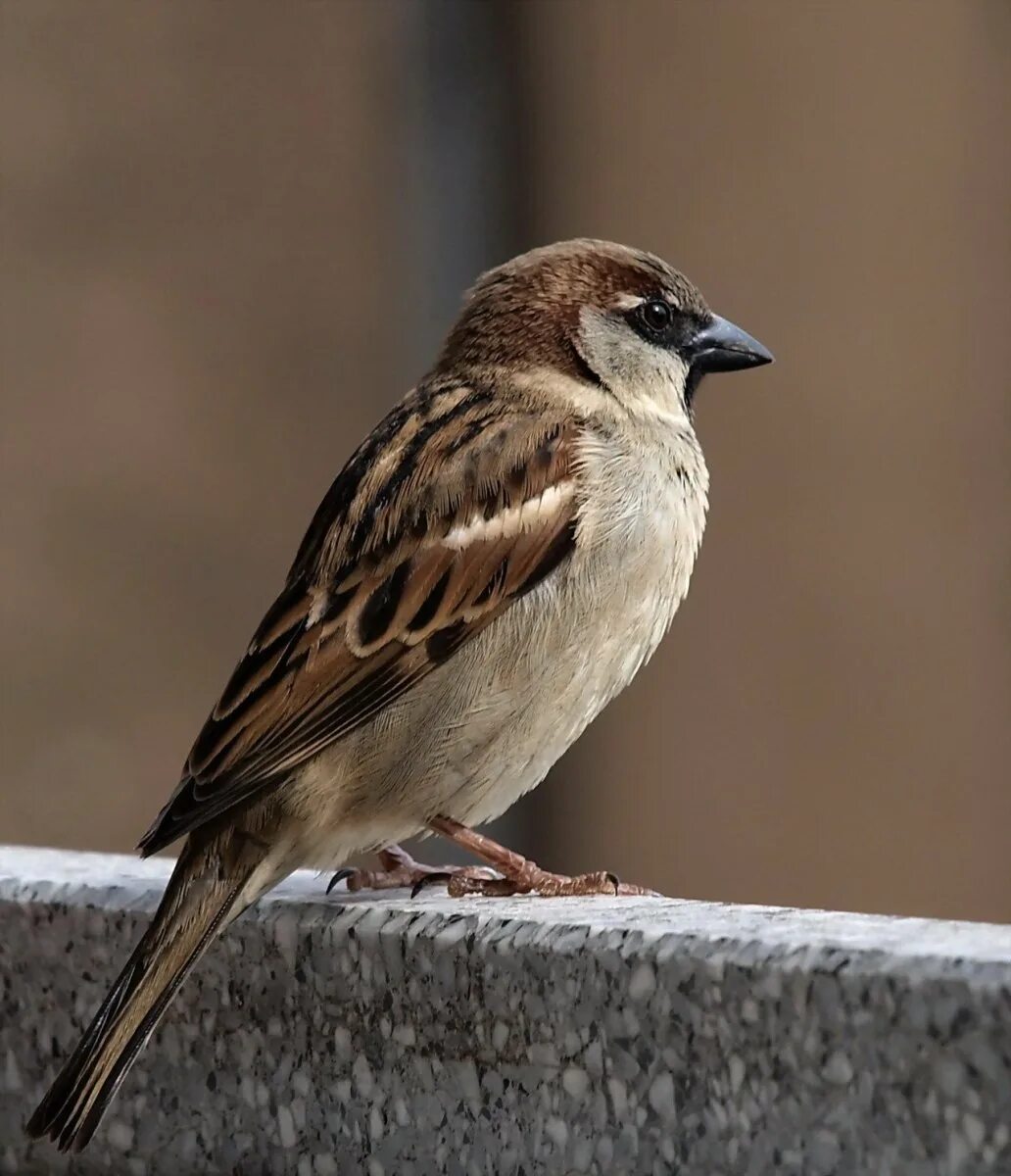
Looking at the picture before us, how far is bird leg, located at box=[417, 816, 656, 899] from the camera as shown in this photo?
1.89 m

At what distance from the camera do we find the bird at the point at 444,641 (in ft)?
5.95

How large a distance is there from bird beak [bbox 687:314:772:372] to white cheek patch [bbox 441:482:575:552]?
0.43 metres

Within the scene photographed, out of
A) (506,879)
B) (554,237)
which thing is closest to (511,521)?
(506,879)

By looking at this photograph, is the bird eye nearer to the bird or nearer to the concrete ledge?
the bird

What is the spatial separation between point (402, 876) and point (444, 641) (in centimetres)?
27

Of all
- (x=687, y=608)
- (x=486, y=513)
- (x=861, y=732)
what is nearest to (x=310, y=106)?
(x=687, y=608)

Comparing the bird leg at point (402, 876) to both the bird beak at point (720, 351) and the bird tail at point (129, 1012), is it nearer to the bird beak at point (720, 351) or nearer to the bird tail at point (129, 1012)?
the bird tail at point (129, 1012)

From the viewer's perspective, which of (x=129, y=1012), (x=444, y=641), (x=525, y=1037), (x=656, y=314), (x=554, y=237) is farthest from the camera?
(x=554, y=237)

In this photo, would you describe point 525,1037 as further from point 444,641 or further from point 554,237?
point 554,237

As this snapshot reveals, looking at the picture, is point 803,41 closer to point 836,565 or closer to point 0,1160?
point 836,565

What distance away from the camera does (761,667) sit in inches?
182

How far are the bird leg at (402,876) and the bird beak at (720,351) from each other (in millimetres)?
695

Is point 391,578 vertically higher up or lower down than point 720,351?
lower down

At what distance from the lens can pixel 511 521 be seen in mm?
1949
